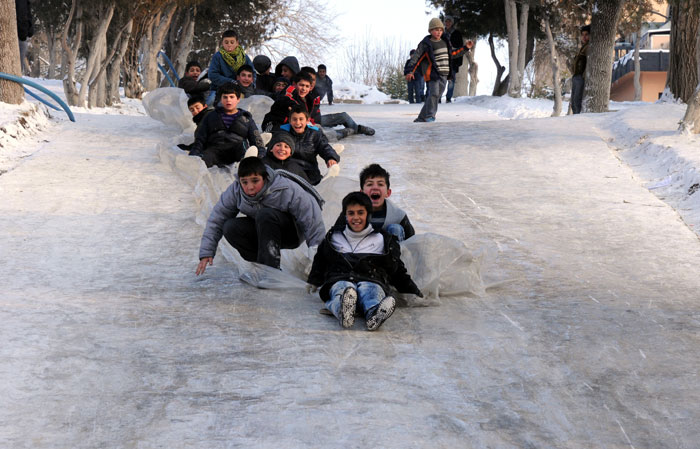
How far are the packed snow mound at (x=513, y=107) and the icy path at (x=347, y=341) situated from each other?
12660mm

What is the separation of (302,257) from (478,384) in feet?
7.40

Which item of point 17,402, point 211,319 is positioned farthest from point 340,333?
point 17,402

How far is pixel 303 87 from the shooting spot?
928cm

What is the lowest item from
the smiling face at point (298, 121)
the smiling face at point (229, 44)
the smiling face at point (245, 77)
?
the smiling face at point (298, 121)

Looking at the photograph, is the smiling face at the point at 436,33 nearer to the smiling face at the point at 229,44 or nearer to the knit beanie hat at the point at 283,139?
the smiling face at the point at 229,44

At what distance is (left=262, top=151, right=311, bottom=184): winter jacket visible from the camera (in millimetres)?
7074

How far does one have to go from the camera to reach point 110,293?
5242 millimetres

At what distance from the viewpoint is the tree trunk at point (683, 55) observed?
13703mm

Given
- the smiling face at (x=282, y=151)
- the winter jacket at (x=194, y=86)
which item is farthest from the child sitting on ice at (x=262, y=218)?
the winter jacket at (x=194, y=86)

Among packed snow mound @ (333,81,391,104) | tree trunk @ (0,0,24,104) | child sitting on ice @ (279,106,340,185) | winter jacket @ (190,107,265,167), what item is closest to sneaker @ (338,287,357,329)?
child sitting on ice @ (279,106,340,185)

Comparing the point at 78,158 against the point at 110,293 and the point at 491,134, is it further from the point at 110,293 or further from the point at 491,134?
the point at 491,134

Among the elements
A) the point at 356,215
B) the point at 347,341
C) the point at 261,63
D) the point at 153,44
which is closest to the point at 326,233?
the point at 356,215

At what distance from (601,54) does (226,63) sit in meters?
7.25

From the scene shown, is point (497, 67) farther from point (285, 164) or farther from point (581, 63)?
point (285, 164)
